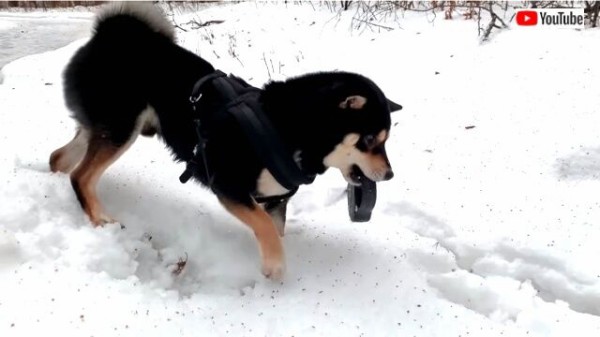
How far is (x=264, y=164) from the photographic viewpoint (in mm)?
2809

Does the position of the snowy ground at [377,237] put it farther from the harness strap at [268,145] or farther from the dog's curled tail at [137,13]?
the dog's curled tail at [137,13]

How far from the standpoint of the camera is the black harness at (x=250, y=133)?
2.76 meters

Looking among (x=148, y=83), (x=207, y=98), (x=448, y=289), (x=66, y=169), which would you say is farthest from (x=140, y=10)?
(x=448, y=289)

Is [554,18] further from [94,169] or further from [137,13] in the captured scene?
[94,169]

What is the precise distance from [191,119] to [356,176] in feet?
3.21

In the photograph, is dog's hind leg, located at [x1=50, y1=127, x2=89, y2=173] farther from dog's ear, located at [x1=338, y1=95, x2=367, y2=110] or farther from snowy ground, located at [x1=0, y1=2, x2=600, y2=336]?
dog's ear, located at [x1=338, y1=95, x2=367, y2=110]

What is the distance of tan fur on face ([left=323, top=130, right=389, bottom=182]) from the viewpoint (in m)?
2.81

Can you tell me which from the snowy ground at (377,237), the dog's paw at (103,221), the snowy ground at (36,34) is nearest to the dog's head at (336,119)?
the snowy ground at (377,237)

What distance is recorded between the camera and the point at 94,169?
10.7 feet

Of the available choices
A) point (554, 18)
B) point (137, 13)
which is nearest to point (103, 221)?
point (137, 13)

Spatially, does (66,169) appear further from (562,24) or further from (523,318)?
(562,24)

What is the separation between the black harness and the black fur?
0.05 meters

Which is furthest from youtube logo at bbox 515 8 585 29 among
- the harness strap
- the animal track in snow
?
the harness strap

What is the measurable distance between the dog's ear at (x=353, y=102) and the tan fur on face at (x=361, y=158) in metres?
0.18
